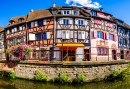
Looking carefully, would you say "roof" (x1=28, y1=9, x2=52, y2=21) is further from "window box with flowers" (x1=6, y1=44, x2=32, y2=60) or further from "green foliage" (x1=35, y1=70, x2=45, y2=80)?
"green foliage" (x1=35, y1=70, x2=45, y2=80)

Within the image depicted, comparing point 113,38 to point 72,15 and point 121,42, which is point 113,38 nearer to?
point 121,42

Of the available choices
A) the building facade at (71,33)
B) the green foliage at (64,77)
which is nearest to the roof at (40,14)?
the building facade at (71,33)

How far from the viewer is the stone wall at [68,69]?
775cm

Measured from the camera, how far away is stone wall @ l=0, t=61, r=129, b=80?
7.75m

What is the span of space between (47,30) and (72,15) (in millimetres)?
4659

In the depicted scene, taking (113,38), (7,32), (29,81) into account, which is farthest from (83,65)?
(7,32)

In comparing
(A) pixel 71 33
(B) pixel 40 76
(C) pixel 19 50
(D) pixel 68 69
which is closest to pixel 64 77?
(D) pixel 68 69

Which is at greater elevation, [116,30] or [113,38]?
[116,30]

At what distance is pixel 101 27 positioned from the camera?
16.3 m

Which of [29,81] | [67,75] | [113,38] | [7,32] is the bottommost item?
[29,81]

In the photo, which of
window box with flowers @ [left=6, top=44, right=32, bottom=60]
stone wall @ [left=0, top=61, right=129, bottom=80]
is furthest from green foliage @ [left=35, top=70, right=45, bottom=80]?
window box with flowers @ [left=6, top=44, right=32, bottom=60]

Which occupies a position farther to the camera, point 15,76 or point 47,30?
point 47,30

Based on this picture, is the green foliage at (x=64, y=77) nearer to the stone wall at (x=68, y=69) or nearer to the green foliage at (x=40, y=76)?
the stone wall at (x=68, y=69)

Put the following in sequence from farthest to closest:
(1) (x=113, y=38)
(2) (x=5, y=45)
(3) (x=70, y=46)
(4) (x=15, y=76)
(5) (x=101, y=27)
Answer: (2) (x=5, y=45), (1) (x=113, y=38), (5) (x=101, y=27), (3) (x=70, y=46), (4) (x=15, y=76)
